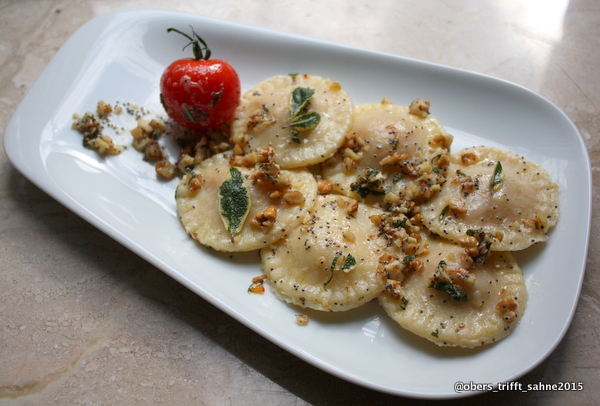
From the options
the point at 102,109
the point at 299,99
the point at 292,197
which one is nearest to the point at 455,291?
the point at 292,197

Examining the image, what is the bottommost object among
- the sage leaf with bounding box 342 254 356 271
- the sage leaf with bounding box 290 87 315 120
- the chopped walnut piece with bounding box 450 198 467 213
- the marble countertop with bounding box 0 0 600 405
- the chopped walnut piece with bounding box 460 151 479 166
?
the marble countertop with bounding box 0 0 600 405

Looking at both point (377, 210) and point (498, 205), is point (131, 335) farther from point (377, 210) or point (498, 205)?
point (498, 205)

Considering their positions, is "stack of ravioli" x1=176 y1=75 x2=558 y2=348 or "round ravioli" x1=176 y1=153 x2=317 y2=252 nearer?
"stack of ravioli" x1=176 y1=75 x2=558 y2=348

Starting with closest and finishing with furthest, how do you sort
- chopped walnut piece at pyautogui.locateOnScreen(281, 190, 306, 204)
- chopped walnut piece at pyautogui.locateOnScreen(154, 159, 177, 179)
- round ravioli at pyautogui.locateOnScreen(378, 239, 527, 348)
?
round ravioli at pyautogui.locateOnScreen(378, 239, 527, 348) → chopped walnut piece at pyautogui.locateOnScreen(281, 190, 306, 204) → chopped walnut piece at pyautogui.locateOnScreen(154, 159, 177, 179)

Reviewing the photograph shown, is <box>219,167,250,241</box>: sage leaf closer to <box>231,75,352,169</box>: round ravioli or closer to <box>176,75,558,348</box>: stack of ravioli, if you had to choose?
<box>176,75,558,348</box>: stack of ravioli

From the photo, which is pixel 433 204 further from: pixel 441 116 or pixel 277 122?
pixel 277 122

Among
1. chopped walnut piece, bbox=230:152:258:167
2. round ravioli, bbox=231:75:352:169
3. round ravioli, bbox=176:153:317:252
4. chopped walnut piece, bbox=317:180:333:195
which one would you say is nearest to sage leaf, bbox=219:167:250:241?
round ravioli, bbox=176:153:317:252

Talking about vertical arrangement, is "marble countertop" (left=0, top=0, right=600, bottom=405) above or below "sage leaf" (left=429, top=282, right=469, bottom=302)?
below

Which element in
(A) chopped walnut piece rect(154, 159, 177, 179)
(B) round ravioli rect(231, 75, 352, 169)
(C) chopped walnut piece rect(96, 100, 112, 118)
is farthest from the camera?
(C) chopped walnut piece rect(96, 100, 112, 118)
